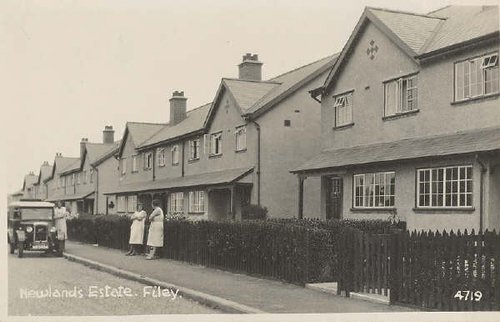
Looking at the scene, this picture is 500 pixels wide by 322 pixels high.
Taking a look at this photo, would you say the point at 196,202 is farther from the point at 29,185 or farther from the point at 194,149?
the point at 29,185

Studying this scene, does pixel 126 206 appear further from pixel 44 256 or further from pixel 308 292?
pixel 308 292

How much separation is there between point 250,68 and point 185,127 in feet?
18.9

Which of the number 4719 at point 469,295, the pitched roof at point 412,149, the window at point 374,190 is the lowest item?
the number 4719 at point 469,295

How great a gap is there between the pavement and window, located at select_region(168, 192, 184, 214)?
14.6m

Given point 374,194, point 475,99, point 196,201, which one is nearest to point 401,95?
point 374,194

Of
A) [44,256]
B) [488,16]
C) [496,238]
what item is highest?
[488,16]

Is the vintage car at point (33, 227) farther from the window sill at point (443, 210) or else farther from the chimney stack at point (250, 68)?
the chimney stack at point (250, 68)

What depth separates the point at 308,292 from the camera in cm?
1156

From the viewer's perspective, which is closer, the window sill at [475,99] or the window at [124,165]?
the window sill at [475,99]

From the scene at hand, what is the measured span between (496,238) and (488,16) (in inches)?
360

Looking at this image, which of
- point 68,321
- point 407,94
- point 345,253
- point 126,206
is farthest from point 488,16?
point 126,206

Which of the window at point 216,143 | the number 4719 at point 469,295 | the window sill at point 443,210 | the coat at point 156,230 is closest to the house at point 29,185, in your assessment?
the window at point 216,143

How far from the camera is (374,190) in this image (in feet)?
61.2

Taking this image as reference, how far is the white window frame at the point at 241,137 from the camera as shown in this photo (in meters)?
26.2
